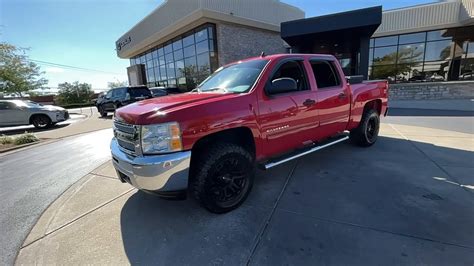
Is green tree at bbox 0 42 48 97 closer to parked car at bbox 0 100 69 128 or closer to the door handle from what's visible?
parked car at bbox 0 100 69 128

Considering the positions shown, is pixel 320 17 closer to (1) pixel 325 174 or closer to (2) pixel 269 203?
(1) pixel 325 174

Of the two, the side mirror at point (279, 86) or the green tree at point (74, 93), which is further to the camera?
the green tree at point (74, 93)

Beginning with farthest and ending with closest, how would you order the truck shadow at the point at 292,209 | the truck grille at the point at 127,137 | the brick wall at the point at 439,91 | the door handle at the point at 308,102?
Answer: the brick wall at the point at 439,91
the door handle at the point at 308,102
the truck grille at the point at 127,137
the truck shadow at the point at 292,209

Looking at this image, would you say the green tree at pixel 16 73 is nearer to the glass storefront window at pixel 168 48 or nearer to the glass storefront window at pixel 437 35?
the glass storefront window at pixel 168 48

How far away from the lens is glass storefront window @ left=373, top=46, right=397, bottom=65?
752 inches

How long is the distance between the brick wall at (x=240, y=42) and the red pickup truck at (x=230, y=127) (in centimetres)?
1517

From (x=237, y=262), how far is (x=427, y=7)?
22642 mm

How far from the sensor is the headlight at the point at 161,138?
8.48 ft


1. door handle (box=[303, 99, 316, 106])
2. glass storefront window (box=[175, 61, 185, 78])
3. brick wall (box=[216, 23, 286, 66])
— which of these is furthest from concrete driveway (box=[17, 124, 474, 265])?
glass storefront window (box=[175, 61, 185, 78])

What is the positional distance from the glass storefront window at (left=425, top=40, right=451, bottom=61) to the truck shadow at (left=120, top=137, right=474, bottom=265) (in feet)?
59.0

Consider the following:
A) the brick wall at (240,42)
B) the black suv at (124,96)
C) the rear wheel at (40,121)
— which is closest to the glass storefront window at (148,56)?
the brick wall at (240,42)

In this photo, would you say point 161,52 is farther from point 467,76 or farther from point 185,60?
point 467,76

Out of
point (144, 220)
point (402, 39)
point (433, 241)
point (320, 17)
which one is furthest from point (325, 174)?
point (402, 39)

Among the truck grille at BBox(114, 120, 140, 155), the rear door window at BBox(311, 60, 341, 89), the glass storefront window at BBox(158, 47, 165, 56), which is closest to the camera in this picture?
the truck grille at BBox(114, 120, 140, 155)
